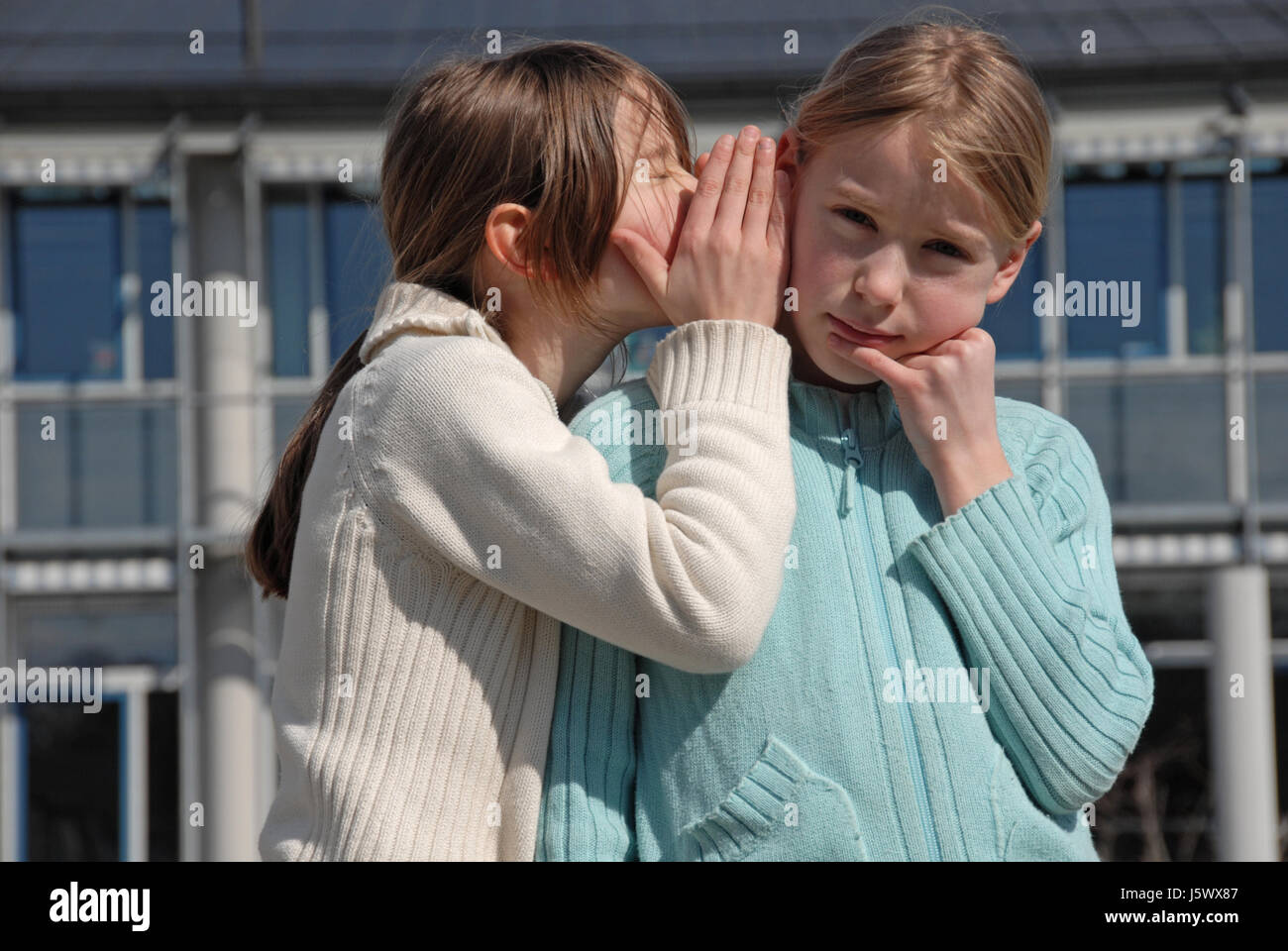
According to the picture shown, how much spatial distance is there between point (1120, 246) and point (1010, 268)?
8.72 metres

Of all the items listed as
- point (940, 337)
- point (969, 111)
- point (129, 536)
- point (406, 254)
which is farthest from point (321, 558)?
point (129, 536)

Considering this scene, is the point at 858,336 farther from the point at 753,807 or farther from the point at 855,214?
the point at 753,807

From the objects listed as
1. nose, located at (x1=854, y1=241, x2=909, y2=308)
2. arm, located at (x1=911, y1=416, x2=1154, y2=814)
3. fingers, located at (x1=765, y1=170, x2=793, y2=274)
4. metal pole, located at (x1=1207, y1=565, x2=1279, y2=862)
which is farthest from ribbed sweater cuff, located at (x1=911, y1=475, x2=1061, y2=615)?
metal pole, located at (x1=1207, y1=565, x2=1279, y2=862)

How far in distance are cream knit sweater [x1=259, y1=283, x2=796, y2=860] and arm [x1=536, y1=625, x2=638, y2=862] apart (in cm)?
2

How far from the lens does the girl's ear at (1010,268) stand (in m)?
1.67

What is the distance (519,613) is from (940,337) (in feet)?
1.88

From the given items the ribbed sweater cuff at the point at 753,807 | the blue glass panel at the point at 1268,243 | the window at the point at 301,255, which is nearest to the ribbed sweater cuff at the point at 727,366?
the ribbed sweater cuff at the point at 753,807

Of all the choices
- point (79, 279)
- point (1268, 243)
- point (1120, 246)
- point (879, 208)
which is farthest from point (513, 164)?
point (1268, 243)

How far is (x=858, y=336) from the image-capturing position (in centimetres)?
162

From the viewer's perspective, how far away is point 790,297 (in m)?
1.67

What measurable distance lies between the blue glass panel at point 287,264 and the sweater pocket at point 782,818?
8.64 metres

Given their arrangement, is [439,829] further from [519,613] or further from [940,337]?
[940,337]

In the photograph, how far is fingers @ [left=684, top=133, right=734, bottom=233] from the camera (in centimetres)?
164

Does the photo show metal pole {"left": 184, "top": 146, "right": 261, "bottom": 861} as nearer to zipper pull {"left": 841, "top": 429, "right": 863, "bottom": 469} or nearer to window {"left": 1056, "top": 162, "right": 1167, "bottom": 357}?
window {"left": 1056, "top": 162, "right": 1167, "bottom": 357}
